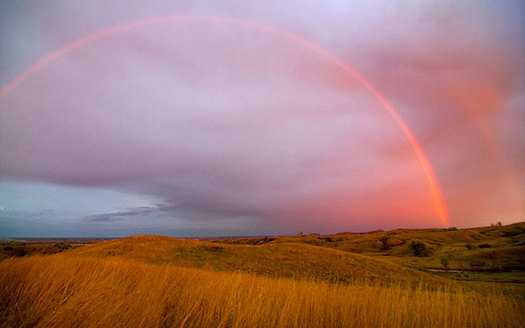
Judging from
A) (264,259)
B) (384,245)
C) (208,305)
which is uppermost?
(208,305)

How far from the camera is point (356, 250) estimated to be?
45188mm

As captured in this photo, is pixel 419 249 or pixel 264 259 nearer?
pixel 264 259

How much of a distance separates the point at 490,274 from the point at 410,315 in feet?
77.3

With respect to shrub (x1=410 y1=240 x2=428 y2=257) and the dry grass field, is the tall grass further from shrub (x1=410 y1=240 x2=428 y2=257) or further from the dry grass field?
shrub (x1=410 y1=240 x2=428 y2=257)

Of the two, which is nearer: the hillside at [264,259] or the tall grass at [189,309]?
the tall grass at [189,309]

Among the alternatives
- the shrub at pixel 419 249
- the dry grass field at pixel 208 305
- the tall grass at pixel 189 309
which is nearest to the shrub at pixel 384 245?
the shrub at pixel 419 249

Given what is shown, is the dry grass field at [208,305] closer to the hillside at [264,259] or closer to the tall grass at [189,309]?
Answer: the tall grass at [189,309]

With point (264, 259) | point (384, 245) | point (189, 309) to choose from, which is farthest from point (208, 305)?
point (384, 245)

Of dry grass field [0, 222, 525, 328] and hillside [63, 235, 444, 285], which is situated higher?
dry grass field [0, 222, 525, 328]

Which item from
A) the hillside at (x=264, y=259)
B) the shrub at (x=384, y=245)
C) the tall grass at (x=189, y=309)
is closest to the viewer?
the tall grass at (x=189, y=309)

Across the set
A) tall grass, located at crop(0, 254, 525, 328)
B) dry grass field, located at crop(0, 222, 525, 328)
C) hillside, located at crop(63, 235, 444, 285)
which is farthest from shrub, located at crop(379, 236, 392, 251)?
tall grass, located at crop(0, 254, 525, 328)

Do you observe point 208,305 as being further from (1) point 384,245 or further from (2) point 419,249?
(1) point 384,245

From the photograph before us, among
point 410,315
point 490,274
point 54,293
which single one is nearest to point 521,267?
point 490,274

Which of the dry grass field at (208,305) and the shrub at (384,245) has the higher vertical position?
the dry grass field at (208,305)
